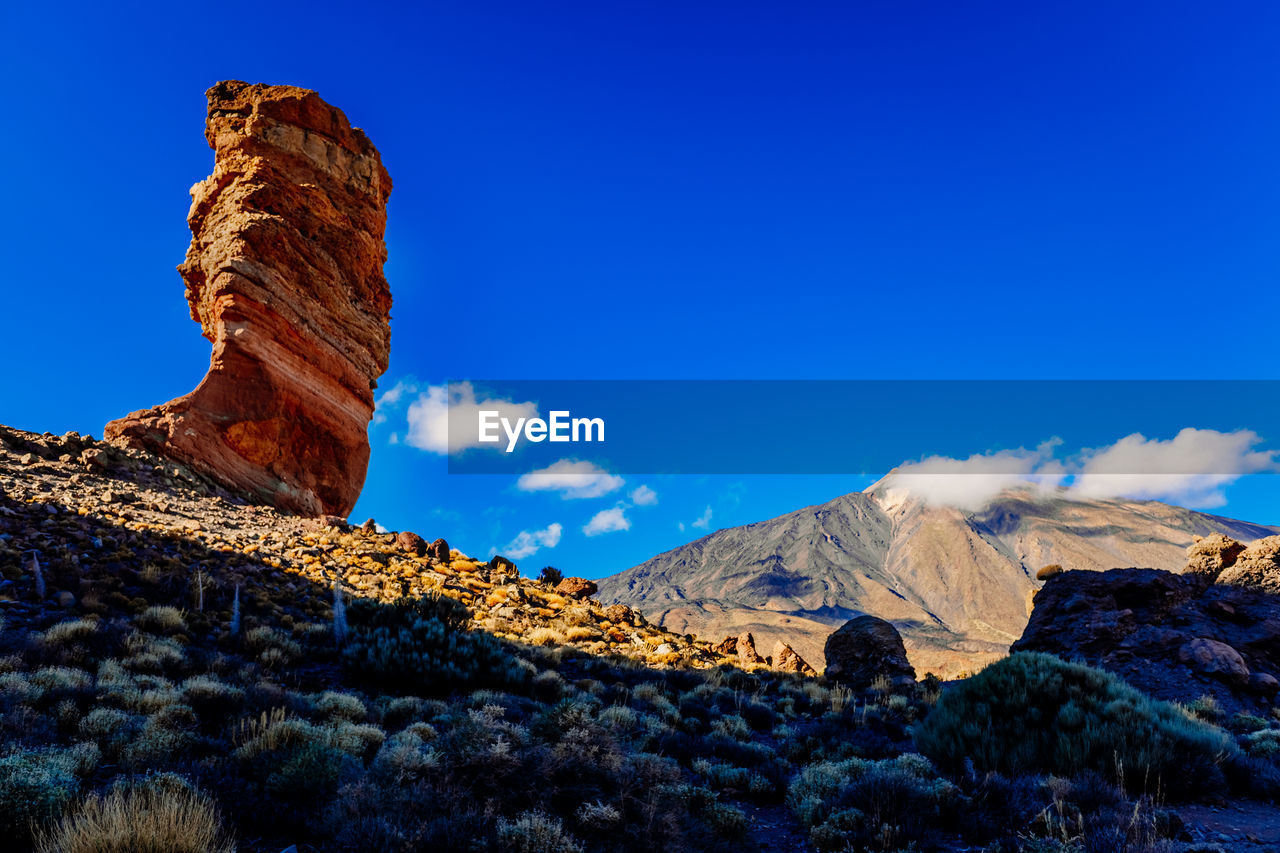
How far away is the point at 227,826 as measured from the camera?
16.3ft

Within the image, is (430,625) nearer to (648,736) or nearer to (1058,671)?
(648,736)

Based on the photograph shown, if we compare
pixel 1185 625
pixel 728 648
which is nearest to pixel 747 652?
pixel 728 648

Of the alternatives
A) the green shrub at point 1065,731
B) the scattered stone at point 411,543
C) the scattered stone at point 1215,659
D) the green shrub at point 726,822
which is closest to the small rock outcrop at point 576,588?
the scattered stone at point 411,543

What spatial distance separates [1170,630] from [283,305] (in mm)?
32437

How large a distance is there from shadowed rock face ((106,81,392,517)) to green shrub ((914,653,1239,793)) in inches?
1086

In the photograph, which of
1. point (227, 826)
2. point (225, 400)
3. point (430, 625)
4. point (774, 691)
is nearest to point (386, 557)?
point (430, 625)

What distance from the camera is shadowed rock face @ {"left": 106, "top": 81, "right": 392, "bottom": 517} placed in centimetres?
2673

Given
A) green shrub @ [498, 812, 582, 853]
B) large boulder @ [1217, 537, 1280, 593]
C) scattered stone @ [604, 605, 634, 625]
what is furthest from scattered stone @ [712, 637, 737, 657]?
green shrub @ [498, 812, 582, 853]

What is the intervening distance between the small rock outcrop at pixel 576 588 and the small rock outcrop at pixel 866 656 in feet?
33.0

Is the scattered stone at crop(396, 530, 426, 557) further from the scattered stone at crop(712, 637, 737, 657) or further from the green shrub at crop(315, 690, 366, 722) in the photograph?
the green shrub at crop(315, 690, 366, 722)

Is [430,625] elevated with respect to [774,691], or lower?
elevated

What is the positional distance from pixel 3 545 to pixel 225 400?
14399mm

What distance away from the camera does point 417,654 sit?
11781 millimetres

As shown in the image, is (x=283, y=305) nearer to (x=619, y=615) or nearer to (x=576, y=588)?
(x=576, y=588)
